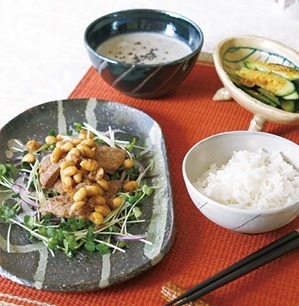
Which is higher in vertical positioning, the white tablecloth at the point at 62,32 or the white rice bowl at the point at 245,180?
the white rice bowl at the point at 245,180

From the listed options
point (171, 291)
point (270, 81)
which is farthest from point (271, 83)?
point (171, 291)

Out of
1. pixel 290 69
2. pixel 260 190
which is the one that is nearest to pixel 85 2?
pixel 290 69

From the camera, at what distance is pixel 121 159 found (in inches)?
66.2

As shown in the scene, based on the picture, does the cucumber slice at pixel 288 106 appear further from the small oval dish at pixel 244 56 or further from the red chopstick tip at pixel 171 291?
the red chopstick tip at pixel 171 291

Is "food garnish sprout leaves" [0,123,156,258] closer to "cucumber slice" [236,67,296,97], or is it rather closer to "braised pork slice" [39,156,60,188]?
"braised pork slice" [39,156,60,188]

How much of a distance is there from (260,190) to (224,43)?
0.77 m

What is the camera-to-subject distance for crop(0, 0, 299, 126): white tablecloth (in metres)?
2.26

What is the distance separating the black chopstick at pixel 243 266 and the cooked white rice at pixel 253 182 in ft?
0.37

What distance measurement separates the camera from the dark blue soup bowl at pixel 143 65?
197 centimetres

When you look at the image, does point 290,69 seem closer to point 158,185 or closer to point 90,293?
point 158,185

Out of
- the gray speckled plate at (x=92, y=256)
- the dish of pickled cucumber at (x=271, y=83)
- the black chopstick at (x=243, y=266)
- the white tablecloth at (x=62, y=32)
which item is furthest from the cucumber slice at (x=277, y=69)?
the black chopstick at (x=243, y=266)

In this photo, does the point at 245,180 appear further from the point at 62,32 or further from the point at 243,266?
the point at 62,32

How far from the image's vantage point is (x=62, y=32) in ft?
8.72

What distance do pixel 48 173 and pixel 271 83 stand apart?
810 millimetres
